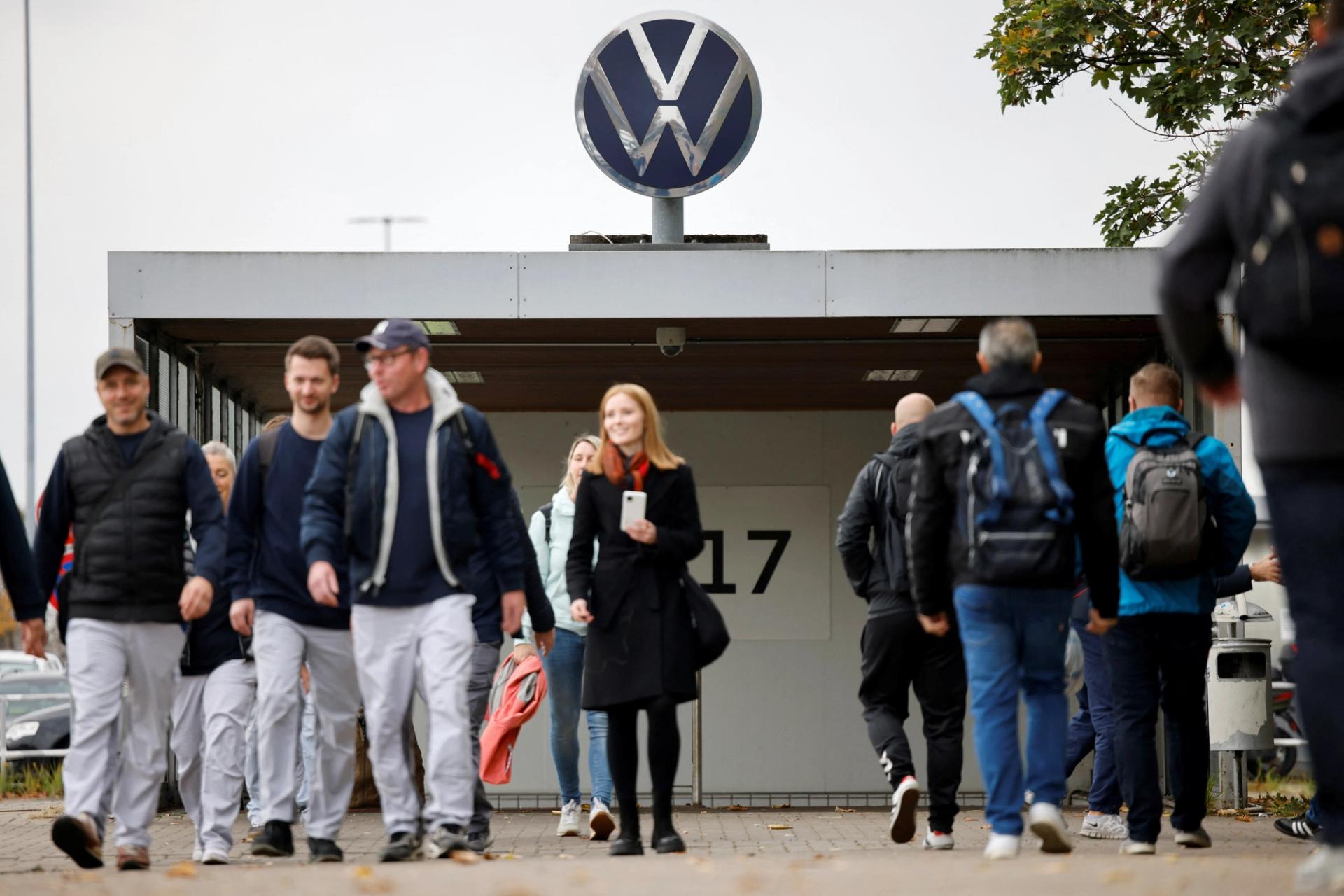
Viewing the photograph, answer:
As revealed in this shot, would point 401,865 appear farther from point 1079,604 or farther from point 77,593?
point 1079,604

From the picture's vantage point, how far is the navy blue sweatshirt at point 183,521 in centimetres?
733

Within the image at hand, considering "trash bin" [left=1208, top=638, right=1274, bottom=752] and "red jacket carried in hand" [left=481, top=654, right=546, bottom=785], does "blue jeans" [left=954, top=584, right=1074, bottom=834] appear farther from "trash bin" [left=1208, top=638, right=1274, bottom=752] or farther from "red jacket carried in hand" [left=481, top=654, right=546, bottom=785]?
"trash bin" [left=1208, top=638, right=1274, bottom=752]

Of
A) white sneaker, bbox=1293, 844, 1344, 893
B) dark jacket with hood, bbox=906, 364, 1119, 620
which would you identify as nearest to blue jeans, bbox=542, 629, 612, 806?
dark jacket with hood, bbox=906, 364, 1119, 620

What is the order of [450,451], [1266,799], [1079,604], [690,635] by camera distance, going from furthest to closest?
1. [1266,799]
2. [1079,604]
3. [690,635]
4. [450,451]

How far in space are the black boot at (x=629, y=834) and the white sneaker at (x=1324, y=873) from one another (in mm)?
3283

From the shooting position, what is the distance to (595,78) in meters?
12.6

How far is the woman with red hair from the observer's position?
293 inches

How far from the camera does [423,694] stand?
22.5ft

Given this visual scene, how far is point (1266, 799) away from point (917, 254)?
13.1ft

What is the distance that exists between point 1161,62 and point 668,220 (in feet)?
19.9

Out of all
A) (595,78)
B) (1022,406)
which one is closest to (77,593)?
(1022,406)

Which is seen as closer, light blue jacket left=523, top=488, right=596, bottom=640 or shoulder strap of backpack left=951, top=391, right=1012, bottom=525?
shoulder strap of backpack left=951, top=391, right=1012, bottom=525

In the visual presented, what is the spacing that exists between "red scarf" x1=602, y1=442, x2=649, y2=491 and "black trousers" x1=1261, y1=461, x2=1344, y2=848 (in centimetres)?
374

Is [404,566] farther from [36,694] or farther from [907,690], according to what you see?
[36,694]
